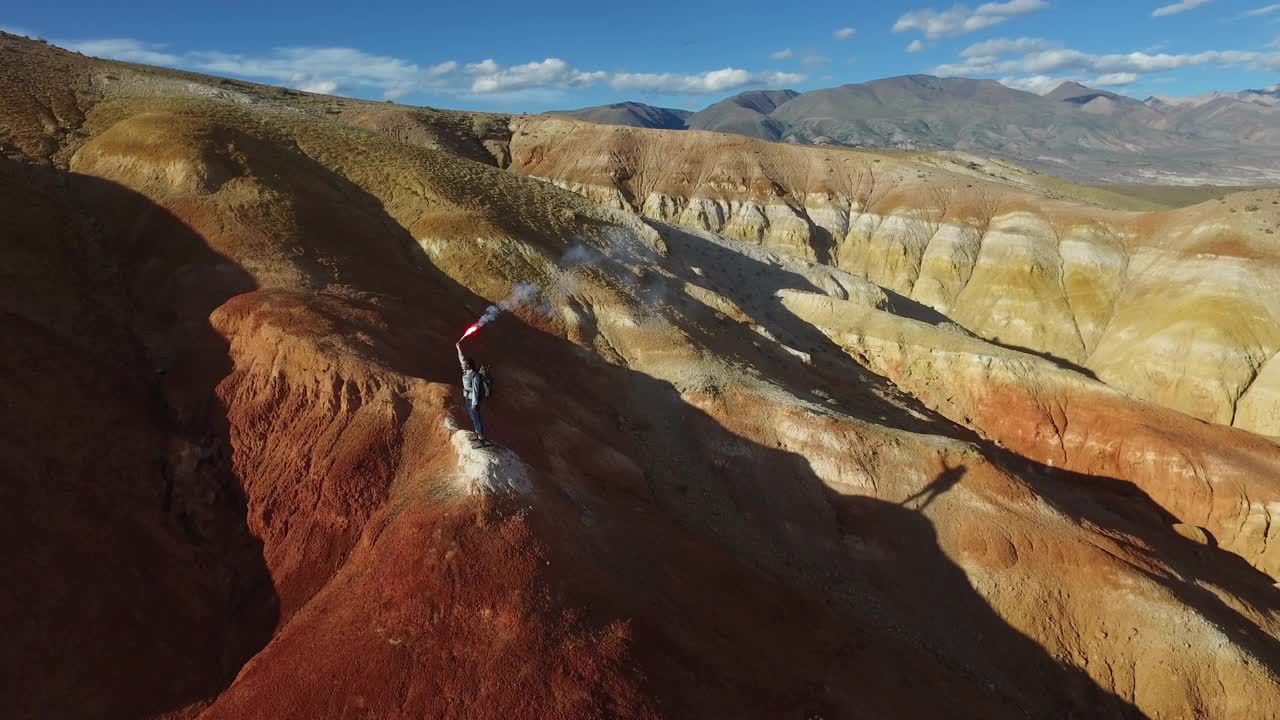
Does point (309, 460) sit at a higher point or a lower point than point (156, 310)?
lower

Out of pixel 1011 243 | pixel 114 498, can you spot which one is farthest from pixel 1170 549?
pixel 1011 243

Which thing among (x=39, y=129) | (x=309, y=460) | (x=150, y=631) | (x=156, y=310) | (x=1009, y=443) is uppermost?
(x=39, y=129)

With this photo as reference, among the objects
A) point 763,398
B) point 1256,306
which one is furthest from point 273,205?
point 1256,306

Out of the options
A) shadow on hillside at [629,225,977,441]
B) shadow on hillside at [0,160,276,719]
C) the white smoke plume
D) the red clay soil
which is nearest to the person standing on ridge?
the red clay soil

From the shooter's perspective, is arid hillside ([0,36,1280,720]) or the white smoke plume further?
the white smoke plume

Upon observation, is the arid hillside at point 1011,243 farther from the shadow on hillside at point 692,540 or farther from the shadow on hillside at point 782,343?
the shadow on hillside at point 692,540

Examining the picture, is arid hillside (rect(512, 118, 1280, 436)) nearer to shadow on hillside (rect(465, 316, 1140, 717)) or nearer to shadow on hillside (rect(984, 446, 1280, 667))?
shadow on hillside (rect(984, 446, 1280, 667))

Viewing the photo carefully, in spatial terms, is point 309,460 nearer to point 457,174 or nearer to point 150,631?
point 150,631
